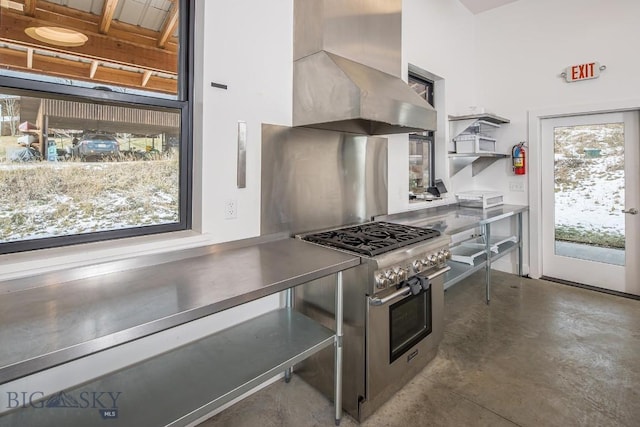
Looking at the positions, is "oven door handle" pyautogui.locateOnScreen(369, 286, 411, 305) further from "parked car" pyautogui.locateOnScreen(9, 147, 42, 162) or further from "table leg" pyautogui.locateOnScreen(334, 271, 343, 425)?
"parked car" pyautogui.locateOnScreen(9, 147, 42, 162)

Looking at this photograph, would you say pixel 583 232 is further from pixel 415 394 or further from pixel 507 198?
pixel 415 394

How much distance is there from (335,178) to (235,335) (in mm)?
1268

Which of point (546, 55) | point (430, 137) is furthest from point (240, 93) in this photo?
point (546, 55)

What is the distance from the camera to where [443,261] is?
2141mm

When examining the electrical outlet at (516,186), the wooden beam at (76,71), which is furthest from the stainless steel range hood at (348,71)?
the electrical outlet at (516,186)

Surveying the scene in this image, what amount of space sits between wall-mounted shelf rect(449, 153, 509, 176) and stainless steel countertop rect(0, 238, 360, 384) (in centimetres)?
262

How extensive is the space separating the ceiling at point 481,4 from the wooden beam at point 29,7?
415 centimetres

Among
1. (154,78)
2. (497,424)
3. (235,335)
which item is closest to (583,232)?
(497,424)

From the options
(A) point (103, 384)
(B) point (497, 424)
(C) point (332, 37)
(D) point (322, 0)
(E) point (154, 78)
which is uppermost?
(D) point (322, 0)

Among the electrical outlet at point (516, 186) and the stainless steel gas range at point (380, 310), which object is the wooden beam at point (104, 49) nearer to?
the stainless steel gas range at point (380, 310)

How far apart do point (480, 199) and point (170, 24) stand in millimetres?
3374

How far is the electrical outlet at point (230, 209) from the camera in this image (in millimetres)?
1858

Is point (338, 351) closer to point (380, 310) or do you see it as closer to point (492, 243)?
point (380, 310)

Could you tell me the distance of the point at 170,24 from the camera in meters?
1.80
